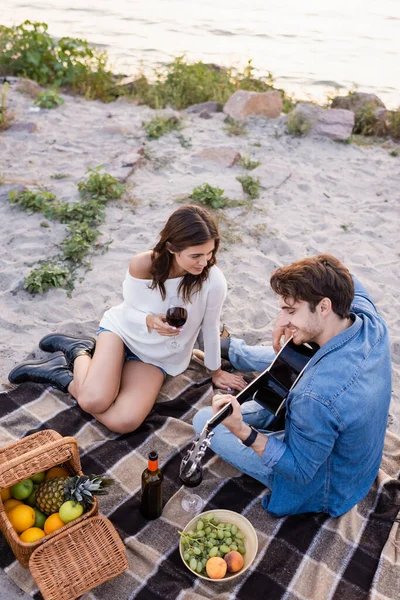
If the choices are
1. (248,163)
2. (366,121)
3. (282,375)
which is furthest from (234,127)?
(282,375)

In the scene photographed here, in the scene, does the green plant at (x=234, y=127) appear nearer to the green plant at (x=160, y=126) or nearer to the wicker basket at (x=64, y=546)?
the green plant at (x=160, y=126)

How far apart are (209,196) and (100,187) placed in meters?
1.16

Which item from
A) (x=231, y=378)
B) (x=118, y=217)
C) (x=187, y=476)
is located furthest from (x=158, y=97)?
(x=187, y=476)

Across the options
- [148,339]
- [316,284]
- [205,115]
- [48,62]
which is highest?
[316,284]

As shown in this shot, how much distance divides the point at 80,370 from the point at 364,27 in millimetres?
17300

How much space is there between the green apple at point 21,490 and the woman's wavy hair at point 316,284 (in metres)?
1.59

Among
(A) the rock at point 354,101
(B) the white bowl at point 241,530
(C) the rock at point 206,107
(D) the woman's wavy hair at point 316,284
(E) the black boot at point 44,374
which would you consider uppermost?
(D) the woman's wavy hair at point 316,284

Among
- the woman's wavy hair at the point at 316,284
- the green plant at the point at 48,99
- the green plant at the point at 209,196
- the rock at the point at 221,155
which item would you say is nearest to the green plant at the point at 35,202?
the green plant at the point at 209,196

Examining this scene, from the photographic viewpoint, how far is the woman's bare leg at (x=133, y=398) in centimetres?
359

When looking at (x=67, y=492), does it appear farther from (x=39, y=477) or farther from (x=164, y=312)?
(x=164, y=312)

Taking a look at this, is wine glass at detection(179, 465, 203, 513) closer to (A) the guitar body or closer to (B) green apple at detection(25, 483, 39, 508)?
(A) the guitar body

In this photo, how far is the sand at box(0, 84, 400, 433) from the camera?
4.69 metres

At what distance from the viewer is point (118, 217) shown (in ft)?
19.0

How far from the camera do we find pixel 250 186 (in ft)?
20.8
